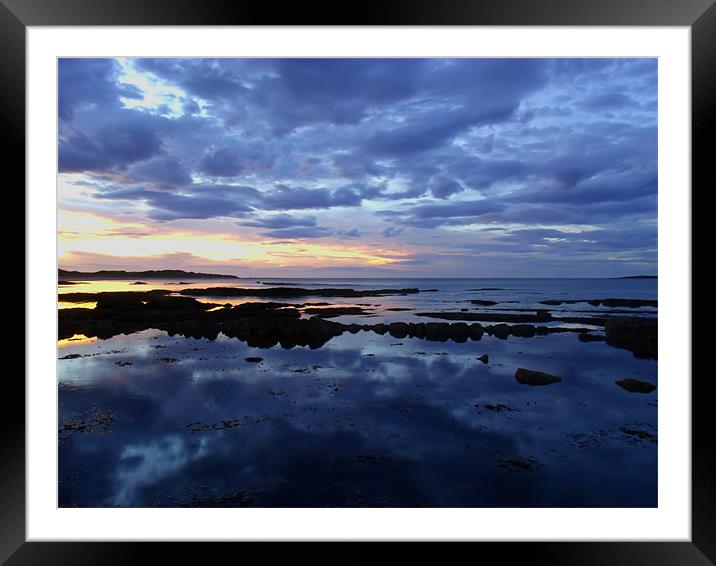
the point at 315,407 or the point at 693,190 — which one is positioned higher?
the point at 693,190

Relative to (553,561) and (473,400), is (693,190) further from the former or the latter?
(473,400)

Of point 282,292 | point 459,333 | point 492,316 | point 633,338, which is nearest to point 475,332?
point 459,333

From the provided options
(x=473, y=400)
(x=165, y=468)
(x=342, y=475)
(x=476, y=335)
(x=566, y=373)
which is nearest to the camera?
(x=342, y=475)

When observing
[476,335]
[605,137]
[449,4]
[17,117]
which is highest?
[605,137]

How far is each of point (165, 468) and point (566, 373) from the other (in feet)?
25.0

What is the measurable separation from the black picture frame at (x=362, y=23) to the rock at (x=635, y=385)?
7128 mm

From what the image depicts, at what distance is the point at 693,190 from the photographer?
4.17 ft

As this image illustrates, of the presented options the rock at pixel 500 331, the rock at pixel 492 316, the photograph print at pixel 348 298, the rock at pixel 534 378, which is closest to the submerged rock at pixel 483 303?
the photograph print at pixel 348 298

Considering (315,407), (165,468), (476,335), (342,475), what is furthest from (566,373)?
(165,468)

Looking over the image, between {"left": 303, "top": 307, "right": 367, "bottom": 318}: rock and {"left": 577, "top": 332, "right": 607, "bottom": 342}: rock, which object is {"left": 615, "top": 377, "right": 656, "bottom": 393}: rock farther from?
{"left": 303, "top": 307, "right": 367, "bottom": 318}: rock

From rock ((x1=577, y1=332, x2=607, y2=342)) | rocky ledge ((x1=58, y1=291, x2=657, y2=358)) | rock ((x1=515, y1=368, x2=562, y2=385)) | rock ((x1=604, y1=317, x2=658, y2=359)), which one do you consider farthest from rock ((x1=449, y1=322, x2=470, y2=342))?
rock ((x1=604, y1=317, x2=658, y2=359))

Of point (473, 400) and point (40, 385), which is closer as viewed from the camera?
point (40, 385)

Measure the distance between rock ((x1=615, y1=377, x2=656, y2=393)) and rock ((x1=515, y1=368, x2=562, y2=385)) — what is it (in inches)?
42.4

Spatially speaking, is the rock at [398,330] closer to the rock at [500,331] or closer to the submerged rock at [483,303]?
the rock at [500,331]
